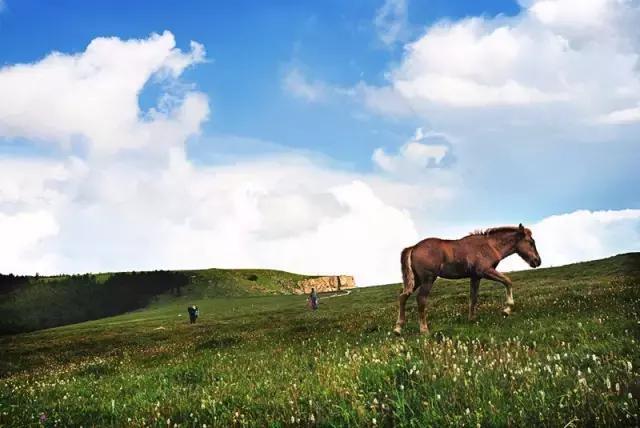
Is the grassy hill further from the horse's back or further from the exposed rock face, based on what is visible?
the horse's back

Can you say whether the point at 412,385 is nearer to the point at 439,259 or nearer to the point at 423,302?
the point at 423,302

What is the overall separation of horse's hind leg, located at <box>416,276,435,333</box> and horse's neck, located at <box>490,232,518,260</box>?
3251mm

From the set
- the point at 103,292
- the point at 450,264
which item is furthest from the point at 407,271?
the point at 103,292

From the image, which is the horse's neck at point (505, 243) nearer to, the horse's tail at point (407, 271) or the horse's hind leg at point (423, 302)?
the horse's hind leg at point (423, 302)

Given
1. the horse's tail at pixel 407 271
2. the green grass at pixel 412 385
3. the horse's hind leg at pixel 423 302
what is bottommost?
the green grass at pixel 412 385

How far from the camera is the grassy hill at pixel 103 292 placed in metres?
122

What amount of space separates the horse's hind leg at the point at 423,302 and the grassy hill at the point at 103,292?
108 m

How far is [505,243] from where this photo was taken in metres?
19.4

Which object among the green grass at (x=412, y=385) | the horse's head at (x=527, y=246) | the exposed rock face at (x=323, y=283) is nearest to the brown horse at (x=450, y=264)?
the green grass at (x=412, y=385)

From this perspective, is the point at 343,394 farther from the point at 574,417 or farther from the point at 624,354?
the point at 624,354

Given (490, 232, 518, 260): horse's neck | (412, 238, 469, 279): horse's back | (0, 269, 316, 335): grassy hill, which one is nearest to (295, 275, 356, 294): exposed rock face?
(0, 269, 316, 335): grassy hill

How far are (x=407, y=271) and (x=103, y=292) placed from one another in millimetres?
131815

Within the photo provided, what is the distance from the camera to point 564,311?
16.5 meters

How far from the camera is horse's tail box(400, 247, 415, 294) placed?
57.4ft
